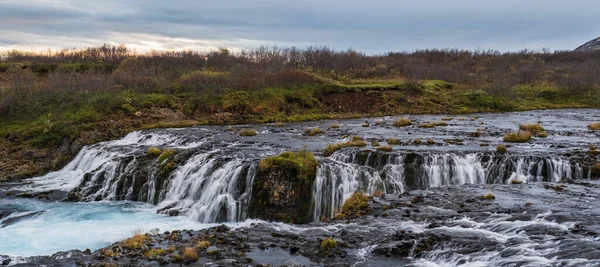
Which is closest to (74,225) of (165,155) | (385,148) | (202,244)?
(165,155)

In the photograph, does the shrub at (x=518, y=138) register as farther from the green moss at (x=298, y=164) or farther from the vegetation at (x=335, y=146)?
the green moss at (x=298, y=164)

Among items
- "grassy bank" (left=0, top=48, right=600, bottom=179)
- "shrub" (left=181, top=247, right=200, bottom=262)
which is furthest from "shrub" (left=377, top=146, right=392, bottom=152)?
"grassy bank" (left=0, top=48, right=600, bottom=179)

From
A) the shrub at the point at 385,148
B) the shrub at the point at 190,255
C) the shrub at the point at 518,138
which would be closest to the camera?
the shrub at the point at 190,255

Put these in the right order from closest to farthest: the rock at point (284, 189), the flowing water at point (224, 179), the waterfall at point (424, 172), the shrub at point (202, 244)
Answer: the shrub at point (202, 244) < the rock at point (284, 189) < the flowing water at point (224, 179) < the waterfall at point (424, 172)

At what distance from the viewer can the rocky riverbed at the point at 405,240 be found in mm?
11789

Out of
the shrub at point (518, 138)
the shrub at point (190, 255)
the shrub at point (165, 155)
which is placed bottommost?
the shrub at point (190, 255)

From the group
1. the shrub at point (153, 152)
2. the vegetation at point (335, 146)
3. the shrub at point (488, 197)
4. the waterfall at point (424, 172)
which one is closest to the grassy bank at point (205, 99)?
the shrub at point (153, 152)

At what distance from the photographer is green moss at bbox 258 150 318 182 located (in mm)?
19672

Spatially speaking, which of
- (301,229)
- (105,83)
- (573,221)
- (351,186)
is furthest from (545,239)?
(105,83)

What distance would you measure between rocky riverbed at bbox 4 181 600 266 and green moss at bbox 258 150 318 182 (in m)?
3.52

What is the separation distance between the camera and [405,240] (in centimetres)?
1311

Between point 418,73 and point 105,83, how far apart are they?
46.0 meters

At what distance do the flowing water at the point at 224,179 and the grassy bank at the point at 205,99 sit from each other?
749 centimetres

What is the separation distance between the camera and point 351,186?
20.5 meters
